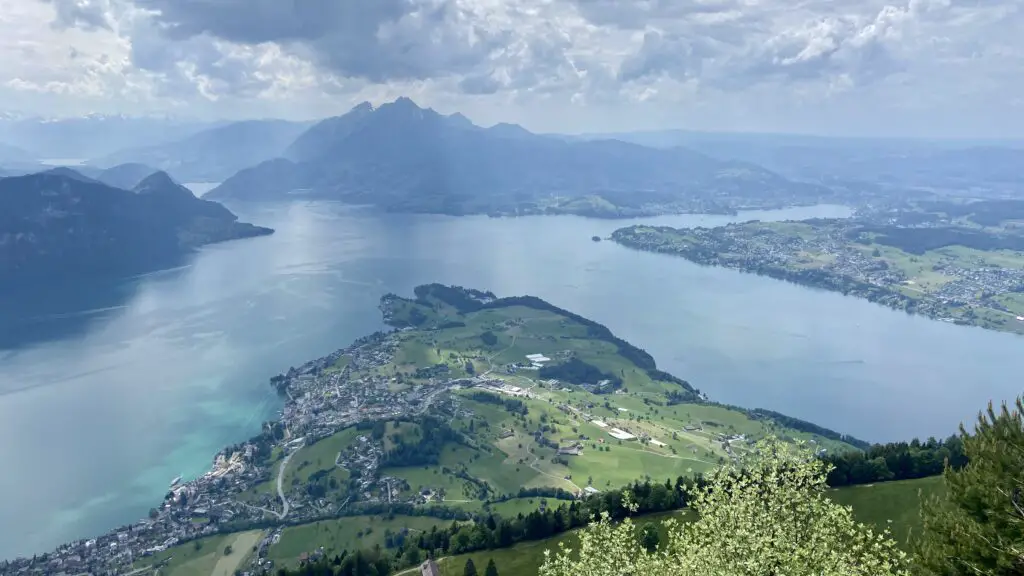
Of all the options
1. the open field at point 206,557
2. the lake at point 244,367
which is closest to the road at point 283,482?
the open field at point 206,557

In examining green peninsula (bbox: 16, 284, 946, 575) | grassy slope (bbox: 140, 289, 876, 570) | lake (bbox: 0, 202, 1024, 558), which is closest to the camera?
green peninsula (bbox: 16, 284, 946, 575)

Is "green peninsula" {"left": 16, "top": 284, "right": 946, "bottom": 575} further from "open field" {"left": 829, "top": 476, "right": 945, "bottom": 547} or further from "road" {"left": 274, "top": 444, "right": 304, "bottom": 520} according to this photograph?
"open field" {"left": 829, "top": 476, "right": 945, "bottom": 547}

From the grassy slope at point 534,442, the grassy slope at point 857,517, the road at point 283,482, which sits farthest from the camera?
the grassy slope at point 534,442

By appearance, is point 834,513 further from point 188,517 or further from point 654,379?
point 654,379

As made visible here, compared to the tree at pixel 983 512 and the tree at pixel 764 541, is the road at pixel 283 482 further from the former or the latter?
the tree at pixel 983 512

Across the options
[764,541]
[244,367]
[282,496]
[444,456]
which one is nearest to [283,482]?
[282,496]

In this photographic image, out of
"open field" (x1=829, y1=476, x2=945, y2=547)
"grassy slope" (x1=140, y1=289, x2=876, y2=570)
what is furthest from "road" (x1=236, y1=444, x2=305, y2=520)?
"open field" (x1=829, y1=476, x2=945, y2=547)
